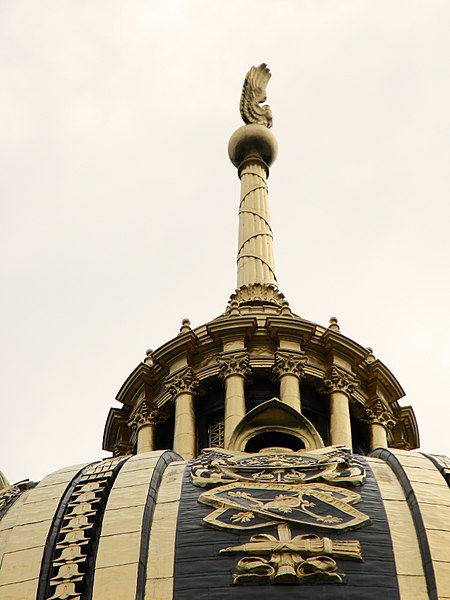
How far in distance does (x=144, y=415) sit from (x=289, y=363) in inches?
135

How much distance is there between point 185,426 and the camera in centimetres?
3856

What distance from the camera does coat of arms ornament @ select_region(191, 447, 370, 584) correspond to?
25469mm

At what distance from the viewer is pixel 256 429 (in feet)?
106

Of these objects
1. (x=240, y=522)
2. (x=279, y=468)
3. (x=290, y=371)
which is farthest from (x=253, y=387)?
(x=240, y=522)

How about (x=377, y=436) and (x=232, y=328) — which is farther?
(x=232, y=328)

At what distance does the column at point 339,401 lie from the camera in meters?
38.4

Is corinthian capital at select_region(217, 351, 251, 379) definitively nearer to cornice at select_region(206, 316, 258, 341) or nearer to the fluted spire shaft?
cornice at select_region(206, 316, 258, 341)

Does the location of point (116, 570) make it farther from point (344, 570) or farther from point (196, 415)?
point (196, 415)

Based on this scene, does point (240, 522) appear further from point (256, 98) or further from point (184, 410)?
point (256, 98)

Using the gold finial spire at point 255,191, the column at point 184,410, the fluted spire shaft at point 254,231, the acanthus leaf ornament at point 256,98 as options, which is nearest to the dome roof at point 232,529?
the column at point 184,410

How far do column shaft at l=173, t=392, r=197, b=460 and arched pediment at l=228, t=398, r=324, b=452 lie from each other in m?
4.74

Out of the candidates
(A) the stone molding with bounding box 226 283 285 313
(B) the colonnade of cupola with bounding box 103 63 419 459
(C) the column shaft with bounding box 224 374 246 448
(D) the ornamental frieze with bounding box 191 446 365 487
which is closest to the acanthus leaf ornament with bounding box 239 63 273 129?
(A) the stone molding with bounding box 226 283 285 313

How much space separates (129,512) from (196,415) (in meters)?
12.2

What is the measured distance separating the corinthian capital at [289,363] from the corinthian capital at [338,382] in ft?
2.01
